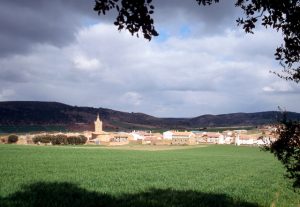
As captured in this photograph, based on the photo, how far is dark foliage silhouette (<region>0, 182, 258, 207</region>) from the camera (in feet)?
47.1

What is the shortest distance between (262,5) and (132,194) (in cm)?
1228

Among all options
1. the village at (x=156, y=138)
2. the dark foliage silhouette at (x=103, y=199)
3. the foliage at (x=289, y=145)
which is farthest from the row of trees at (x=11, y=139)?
the foliage at (x=289, y=145)

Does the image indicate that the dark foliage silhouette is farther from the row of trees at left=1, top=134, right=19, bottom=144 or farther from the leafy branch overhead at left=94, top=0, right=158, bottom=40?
the row of trees at left=1, top=134, right=19, bottom=144

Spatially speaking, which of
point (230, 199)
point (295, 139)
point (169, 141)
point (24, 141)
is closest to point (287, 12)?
point (295, 139)

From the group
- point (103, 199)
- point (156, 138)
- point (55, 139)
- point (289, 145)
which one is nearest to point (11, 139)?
point (55, 139)

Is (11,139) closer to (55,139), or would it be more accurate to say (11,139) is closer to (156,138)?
(55,139)

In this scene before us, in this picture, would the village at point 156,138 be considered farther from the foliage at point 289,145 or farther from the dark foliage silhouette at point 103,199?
the foliage at point 289,145

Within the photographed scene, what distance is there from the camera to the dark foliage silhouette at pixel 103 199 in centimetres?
1434

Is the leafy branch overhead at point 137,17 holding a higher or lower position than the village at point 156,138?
higher

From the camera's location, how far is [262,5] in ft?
27.0

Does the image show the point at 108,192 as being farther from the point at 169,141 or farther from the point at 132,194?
the point at 169,141

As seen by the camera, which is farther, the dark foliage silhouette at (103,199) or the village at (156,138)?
the village at (156,138)

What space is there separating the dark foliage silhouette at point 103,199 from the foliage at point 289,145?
7017 mm

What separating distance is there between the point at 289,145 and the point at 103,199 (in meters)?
9.77
